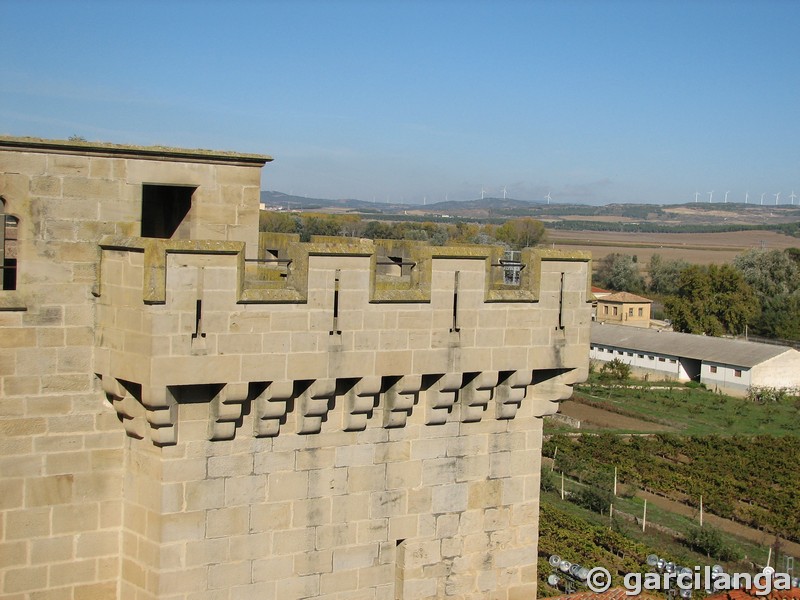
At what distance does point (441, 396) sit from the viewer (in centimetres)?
1122

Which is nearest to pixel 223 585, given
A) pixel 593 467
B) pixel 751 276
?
pixel 593 467

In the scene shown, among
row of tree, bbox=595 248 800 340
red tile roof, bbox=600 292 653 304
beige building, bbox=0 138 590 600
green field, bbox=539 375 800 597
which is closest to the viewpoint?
beige building, bbox=0 138 590 600

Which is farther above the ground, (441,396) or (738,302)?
(441,396)

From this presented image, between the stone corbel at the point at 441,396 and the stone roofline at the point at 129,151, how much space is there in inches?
118

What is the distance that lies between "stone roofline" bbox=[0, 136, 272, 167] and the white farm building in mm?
65675

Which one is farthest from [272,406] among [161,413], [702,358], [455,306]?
[702,358]

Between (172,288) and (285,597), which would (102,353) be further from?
(285,597)

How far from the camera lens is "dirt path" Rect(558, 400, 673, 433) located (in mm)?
58156

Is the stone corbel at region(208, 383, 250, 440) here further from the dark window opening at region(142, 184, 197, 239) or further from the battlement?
the dark window opening at region(142, 184, 197, 239)

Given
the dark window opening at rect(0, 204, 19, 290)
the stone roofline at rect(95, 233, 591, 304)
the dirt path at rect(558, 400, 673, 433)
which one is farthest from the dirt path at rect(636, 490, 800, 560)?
the dark window opening at rect(0, 204, 19, 290)

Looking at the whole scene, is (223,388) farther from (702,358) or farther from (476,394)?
(702,358)

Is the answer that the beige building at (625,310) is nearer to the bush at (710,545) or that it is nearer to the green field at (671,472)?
the green field at (671,472)

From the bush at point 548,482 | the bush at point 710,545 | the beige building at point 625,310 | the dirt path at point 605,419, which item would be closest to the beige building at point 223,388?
the bush at point 710,545

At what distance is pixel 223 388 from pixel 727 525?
33745 mm
